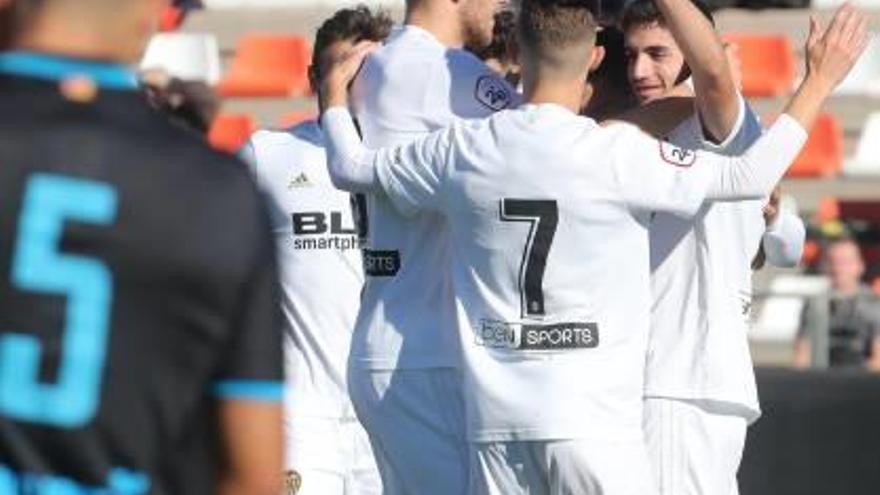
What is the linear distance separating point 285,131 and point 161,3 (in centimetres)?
533

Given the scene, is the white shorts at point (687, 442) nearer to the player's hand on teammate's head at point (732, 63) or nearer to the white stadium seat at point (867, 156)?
the player's hand on teammate's head at point (732, 63)

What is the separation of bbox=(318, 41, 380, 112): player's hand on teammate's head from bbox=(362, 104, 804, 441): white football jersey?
2.17ft

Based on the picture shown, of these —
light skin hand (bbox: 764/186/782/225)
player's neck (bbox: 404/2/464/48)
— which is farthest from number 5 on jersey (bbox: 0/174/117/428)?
light skin hand (bbox: 764/186/782/225)

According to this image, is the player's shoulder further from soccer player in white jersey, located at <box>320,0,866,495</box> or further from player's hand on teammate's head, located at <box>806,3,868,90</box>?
player's hand on teammate's head, located at <box>806,3,868,90</box>

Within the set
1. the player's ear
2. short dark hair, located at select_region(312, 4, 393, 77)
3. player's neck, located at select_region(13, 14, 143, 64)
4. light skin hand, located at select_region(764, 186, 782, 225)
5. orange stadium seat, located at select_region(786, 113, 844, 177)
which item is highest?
orange stadium seat, located at select_region(786, 113, 844, 177)

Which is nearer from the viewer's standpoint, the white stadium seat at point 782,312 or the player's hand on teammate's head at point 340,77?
the player's hand on teammate's head at point 340,77

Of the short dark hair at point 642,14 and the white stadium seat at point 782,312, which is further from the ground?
the short dark hair at point 642,14

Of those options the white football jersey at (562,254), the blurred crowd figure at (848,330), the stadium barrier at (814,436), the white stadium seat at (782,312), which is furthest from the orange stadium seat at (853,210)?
the white football jersey at (562,254)

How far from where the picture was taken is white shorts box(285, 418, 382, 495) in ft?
28.0

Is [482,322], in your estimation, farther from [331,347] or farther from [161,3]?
[161,3]

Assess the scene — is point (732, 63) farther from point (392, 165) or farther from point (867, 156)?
point (867, 156)

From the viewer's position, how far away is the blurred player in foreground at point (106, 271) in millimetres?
3434

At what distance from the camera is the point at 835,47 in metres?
6.64

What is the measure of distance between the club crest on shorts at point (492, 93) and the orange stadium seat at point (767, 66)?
35.4ft
